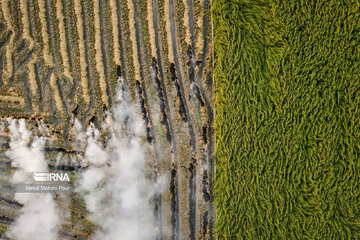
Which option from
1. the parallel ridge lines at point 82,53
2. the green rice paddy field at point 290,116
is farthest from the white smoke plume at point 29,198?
the green rice paddy field at point 290,116

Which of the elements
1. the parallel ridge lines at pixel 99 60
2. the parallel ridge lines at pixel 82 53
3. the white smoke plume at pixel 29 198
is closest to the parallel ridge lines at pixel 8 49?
the white smoke plume at pixel 29 198

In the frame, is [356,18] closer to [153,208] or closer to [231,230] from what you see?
[231,230]

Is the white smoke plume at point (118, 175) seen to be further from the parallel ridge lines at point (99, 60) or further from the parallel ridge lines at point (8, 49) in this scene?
the parallel ridge lines at point (8, 49)

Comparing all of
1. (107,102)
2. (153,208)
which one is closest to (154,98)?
(107,102)

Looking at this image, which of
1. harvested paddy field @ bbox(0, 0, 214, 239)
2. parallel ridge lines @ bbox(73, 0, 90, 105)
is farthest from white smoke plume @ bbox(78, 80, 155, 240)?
parallel ridge lines @ bbox(73, 0, 90, 105)

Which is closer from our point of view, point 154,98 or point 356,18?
point 356,18

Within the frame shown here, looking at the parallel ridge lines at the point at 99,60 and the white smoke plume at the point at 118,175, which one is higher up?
the parallel ridge lines at the point at 99,60
